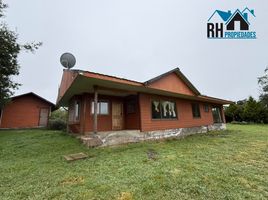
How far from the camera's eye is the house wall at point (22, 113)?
1408 cm

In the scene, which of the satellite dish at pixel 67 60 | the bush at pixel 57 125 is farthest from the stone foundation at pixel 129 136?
the bush at pixel 57 125

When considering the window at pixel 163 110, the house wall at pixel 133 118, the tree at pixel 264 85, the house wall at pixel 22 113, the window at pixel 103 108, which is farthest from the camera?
the tree at pixel 264 85

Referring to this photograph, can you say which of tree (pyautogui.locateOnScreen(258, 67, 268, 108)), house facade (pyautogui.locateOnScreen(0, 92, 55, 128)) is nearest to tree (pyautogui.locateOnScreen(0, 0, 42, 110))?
house facade (pyautogui.locateOnScreen(0, 92, 55, 128))

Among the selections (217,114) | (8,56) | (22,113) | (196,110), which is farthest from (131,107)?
(22,113)

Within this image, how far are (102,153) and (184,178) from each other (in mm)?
2957

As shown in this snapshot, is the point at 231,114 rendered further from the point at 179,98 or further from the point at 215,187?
the point at 215,187

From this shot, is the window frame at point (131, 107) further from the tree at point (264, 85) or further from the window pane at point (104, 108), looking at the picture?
the tree at point (264, 85)

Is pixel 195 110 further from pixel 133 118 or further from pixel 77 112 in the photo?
pixel 77 112

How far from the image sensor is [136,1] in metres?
14.8

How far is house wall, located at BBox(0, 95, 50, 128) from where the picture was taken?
1408 centimetres

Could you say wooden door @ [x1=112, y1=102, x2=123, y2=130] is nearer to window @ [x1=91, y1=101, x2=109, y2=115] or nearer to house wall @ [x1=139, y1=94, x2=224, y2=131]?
window @ [x1=91, y1=101, x2=109, y2=115]

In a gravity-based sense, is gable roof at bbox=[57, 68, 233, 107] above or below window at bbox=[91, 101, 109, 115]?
above

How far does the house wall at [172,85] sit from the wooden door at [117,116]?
8.78ft

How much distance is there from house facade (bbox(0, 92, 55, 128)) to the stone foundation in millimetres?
11683
